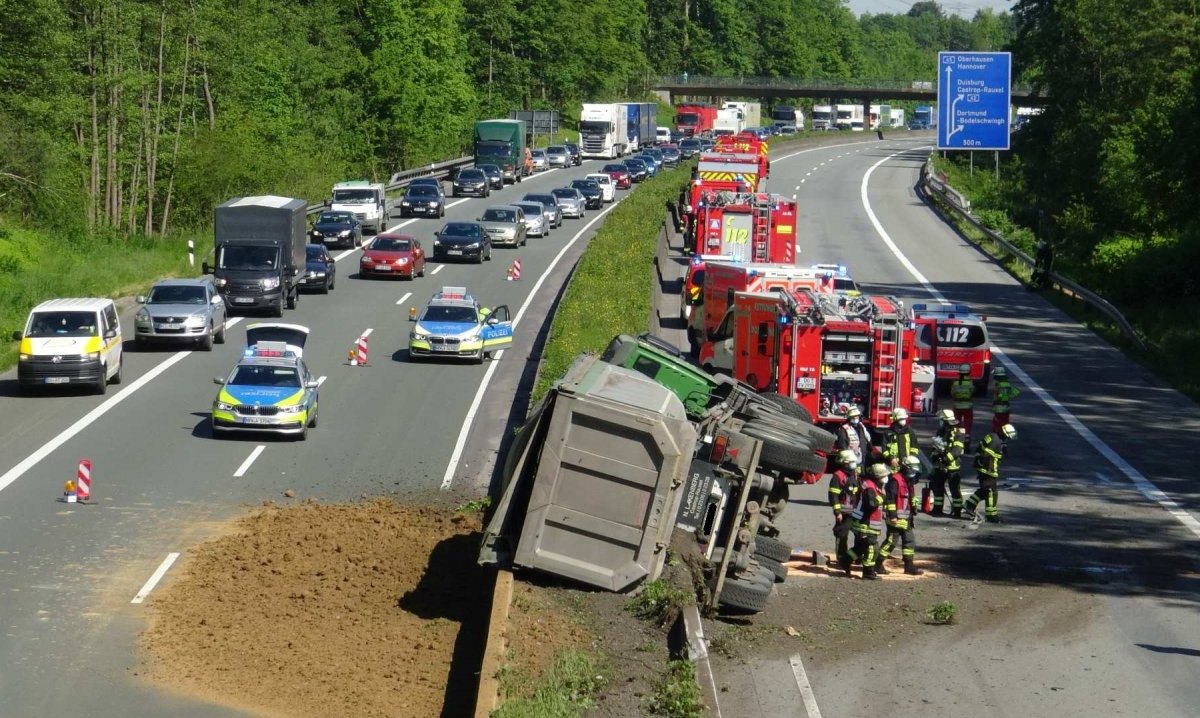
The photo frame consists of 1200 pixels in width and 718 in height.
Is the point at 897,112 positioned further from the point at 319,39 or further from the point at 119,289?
the point at 119,289

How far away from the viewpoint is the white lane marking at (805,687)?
14.0 m

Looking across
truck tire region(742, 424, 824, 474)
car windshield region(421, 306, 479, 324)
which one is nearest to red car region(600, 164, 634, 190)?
car windshield region(421, 306, 479, 324)

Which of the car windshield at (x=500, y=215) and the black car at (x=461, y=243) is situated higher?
the car windshield at (x=500, y=215)

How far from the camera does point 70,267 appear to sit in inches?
1838

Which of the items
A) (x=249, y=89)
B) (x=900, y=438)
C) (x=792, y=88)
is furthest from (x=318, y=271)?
(x=792, y=88)

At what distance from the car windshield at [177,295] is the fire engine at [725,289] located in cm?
1168

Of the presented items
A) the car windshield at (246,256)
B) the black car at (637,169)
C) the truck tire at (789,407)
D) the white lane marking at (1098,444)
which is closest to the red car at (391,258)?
the car windshield at (246,256)

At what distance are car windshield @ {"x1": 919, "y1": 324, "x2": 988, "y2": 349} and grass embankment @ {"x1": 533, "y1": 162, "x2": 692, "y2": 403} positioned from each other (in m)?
5.93

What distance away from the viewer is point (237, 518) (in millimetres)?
22812

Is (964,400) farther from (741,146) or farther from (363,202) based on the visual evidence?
(741,146)

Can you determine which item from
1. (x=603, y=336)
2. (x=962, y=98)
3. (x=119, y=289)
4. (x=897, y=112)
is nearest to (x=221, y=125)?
(x=119, y=289)

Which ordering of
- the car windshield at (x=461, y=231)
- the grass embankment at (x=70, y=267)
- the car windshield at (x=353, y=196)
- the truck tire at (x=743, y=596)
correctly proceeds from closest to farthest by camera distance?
the truck tire at (x=743, y=596) < the grass embankment at (x=70, y=267) < the car windshield at (x=461, y=231) < the car windshield at (x=353, y=196)

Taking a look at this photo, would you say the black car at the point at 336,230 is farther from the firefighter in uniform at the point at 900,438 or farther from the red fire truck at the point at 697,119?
the red fire truck at the point at 697,119

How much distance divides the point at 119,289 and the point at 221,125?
88.7ft
